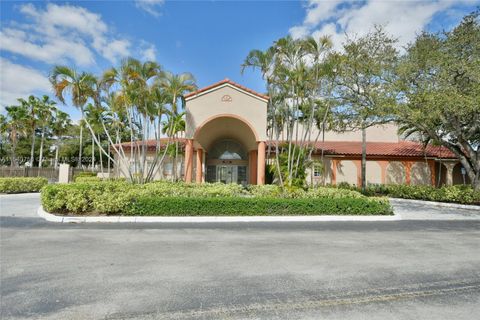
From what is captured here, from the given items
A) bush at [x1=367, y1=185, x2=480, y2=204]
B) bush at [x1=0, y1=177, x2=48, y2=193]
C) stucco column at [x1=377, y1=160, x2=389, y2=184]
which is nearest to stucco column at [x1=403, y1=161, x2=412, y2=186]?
stucco column at [x1=377, y1=160, x2=389, y2=184]

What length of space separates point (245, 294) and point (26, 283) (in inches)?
141

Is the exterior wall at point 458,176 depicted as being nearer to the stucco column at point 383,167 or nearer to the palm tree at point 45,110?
the stucco column at point 383,167

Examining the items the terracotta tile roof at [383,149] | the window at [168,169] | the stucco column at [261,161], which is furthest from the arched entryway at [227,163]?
the stucco column at [261,161]

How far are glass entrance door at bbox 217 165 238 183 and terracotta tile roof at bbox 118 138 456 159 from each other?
404 cm

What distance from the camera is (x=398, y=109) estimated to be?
1377 cm

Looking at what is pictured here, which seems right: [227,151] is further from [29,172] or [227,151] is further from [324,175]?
[29,172]

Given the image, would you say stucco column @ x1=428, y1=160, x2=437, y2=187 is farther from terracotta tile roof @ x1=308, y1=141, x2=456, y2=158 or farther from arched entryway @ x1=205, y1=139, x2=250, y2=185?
arched entryway @ x1=205, y1=139, x2=250, y2=185

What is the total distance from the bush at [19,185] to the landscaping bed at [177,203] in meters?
11.6

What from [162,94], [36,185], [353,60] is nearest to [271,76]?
[353,60]

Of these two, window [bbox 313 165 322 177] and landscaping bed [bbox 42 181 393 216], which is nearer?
landscaping bed [bbox 42 181 393 216]

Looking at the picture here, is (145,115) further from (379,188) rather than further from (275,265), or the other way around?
(379,188)

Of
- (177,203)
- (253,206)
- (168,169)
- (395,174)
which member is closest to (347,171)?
(395,174)

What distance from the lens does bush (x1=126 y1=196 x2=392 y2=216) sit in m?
11.4

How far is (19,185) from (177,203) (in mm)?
16275
